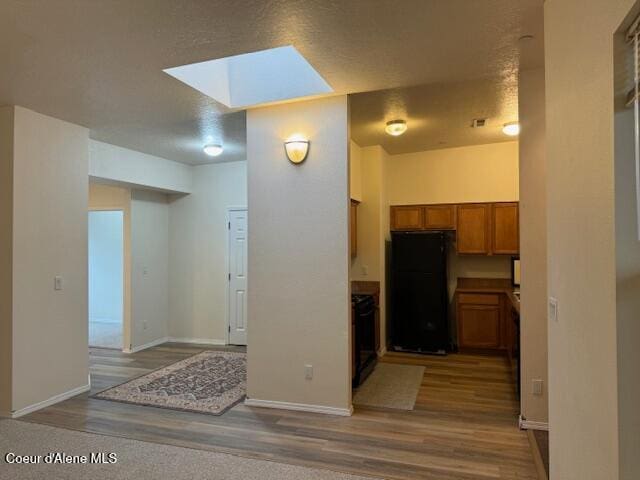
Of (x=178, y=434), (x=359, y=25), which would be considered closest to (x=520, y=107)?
(x=359, y=25)

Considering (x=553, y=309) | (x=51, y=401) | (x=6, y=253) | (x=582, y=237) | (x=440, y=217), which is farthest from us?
(x=440, y=217)

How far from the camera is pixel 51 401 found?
3.82 metres

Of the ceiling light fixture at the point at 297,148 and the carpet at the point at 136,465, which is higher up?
the ceiling light fixture at the point at 297,148

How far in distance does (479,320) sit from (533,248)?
8.19 ft

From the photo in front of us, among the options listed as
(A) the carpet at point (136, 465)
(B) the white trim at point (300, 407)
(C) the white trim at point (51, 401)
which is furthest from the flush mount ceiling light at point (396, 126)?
(C) the white trim at point (51, 401)

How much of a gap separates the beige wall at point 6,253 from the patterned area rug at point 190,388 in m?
0.79

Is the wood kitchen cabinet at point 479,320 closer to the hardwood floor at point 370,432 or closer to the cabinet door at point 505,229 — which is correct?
the cabinet door at point 505,229

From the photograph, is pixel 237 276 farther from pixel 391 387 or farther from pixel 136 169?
pixel 391 387

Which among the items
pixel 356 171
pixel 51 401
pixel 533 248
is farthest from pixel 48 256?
→ pixel 533 248

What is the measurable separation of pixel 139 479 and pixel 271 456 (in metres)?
0.83

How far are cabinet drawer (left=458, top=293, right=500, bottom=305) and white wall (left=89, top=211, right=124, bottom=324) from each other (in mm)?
6640

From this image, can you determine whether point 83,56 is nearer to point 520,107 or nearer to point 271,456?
point 271,456

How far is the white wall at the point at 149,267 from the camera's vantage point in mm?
5945

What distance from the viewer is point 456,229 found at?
18.9 ft
